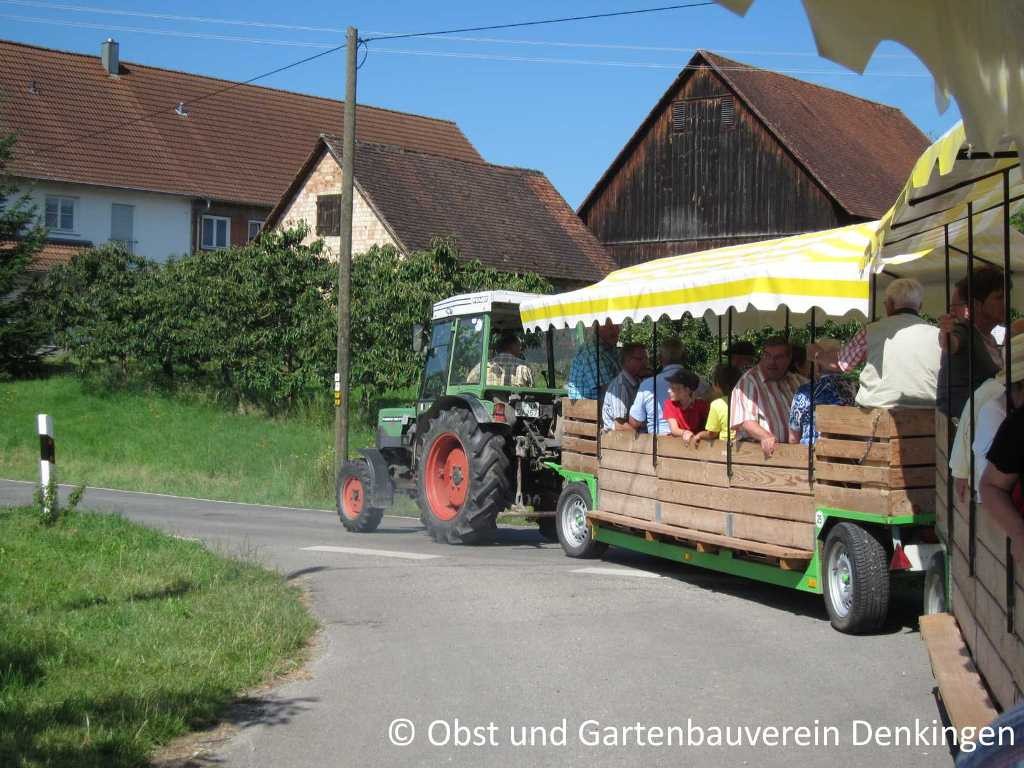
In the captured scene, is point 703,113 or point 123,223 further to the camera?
point 123,223

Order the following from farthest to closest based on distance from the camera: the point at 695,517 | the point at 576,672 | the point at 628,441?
the point at 628,441
the point at 695,517
the point at 576,672

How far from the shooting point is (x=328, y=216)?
38812 mm

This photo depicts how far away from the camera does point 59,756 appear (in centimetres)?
555

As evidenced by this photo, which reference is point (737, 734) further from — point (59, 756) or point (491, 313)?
point (491, 313)

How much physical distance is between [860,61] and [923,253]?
7.01m

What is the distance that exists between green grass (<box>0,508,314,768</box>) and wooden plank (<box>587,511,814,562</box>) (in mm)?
2903

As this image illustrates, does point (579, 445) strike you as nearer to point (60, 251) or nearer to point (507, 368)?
point (507, 368)

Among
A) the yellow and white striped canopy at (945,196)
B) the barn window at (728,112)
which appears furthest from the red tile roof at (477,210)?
the yellow and white striped canopy at (945,196)

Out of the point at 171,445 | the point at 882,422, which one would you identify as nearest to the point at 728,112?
the point at 171,445

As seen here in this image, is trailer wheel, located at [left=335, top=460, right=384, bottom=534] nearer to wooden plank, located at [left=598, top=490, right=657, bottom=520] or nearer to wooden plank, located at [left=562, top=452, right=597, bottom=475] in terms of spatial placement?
wooden plank, located at [left=562, top=452, right=597, bottom=475]

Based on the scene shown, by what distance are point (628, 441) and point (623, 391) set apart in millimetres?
713

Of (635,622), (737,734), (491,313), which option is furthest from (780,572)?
(491,313)

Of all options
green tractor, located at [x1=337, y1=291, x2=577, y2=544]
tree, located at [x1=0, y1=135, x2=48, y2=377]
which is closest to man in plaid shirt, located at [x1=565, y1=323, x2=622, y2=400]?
green tractor, located at [x1=337, y1=291, x2=577, y2=544]

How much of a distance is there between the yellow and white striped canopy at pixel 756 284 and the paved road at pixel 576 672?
2.19 metres
